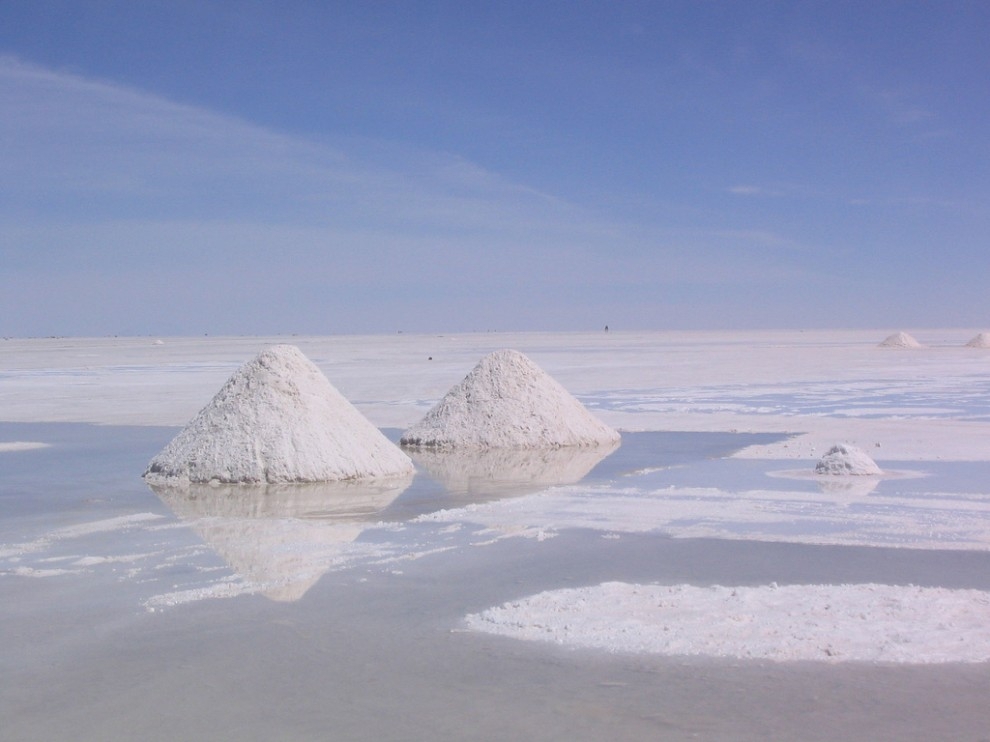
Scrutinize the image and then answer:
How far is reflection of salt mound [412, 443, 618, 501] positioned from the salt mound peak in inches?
83.5

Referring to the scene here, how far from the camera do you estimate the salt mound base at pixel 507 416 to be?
12.3 metres

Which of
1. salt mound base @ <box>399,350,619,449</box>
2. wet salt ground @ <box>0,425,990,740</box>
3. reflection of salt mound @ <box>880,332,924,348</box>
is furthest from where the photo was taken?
reflection of salt mound @ <box>880,332,924,348</box>

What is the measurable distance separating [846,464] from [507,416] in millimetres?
4008

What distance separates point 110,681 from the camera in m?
4.30

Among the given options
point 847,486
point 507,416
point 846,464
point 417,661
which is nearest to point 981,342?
point 507,416

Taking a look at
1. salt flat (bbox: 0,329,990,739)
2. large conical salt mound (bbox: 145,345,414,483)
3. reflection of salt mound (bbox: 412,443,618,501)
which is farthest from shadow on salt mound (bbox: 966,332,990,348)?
large conical salt mound (bbox: 145,345,414,483)

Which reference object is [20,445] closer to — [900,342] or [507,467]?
[507,467]

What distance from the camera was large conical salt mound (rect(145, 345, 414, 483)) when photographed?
9.63 m

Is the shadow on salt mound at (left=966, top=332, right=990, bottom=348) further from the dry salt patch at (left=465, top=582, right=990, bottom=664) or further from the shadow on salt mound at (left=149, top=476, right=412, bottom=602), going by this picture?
the dry salt patch at (left=465, top=582, right=990, bottom=664)

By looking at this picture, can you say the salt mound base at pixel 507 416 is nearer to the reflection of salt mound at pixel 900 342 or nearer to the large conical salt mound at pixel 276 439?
the large conical salt mound at pixel 276 439

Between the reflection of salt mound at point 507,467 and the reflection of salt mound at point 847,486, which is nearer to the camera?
the reflection of salt mound at point 847,486


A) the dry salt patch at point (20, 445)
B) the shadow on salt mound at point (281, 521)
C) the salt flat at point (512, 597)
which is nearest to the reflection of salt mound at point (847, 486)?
the salt flat at point (512, 597)

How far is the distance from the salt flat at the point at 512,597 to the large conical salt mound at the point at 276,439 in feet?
1.51

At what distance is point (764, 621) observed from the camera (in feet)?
16.4
